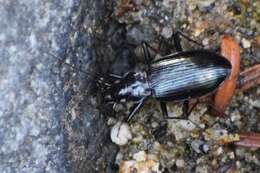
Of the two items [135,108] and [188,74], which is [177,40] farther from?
[135,108]

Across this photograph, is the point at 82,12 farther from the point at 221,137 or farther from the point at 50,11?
the point at 221,137

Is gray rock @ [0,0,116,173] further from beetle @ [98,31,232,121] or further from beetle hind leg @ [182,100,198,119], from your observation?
beetle hind leg @ [182,100,198,119]

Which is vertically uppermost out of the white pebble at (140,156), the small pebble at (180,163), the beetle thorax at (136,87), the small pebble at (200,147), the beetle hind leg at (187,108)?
the beetle thorax at (136,87)

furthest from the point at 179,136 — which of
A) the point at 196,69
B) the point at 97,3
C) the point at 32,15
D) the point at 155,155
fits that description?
the point at 32,15

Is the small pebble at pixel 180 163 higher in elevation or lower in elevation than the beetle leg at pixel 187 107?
lower

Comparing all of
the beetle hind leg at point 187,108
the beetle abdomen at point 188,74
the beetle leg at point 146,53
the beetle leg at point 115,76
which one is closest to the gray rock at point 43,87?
the beetle leg at point 115,76

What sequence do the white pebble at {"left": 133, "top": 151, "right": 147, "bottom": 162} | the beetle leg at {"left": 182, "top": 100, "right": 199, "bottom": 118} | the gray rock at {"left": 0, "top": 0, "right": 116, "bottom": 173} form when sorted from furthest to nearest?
the beetle leg at {"left": 182, "top": 100, "right": 199, "bottom": 118}
the white pebble at {"left": 133, "top": 151, "right": 147, "bottom": 162}
the gray rock at {"left": 0, "top": 0, "right": 116, "bottom": 173}

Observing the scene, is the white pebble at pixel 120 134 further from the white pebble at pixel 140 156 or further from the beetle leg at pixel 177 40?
the beetle leg at pixel 177 40

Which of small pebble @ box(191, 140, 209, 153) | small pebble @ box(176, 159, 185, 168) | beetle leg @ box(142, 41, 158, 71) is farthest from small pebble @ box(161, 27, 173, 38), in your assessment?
small pebble @ box(176, 159, 185, 168)
